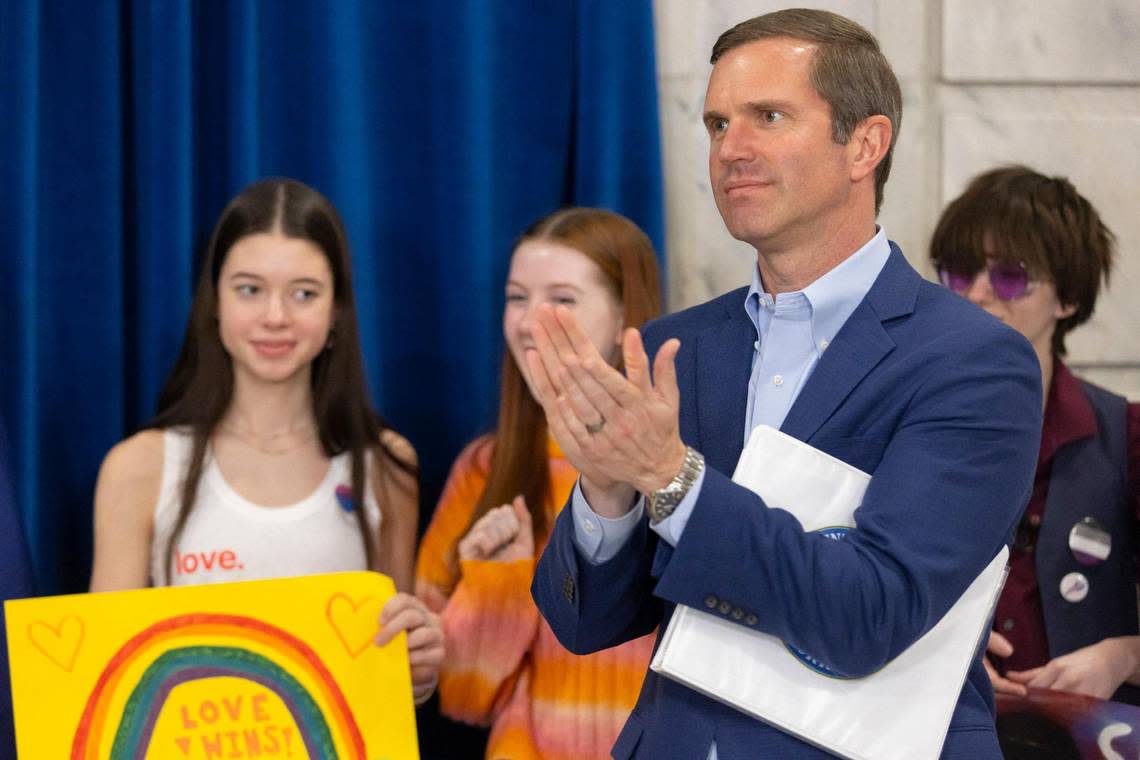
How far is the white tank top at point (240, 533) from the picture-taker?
Answer: 2.38 metres

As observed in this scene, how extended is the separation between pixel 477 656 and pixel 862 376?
119cm

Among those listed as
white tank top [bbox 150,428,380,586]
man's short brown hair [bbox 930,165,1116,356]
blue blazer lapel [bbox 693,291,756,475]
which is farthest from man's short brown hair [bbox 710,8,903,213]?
white tank top [bbox 150,428,380,586]

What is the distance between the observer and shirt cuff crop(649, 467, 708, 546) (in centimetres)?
130

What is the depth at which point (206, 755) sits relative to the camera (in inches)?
79.3

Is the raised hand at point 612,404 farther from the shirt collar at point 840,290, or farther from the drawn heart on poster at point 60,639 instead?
the drawn heart on poster at point 60,639

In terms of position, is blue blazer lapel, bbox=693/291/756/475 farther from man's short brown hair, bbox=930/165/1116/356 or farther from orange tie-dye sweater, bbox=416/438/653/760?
man's short brown hair, bbox=930/165/1116/356

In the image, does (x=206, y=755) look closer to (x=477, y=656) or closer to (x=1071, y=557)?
(x=477, y=656)

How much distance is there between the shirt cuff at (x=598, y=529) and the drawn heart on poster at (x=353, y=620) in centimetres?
75

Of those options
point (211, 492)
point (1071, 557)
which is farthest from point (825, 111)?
point (211, 492)

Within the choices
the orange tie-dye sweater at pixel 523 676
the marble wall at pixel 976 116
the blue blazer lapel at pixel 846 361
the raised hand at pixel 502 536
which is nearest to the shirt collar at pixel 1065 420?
the marble wall at pixel 976 116

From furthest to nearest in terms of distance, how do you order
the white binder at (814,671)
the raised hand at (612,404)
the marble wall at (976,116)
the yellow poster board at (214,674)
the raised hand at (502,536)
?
the marble wall at (976,116) → the raised hand at (502,536) → the yellow poster board at (214,674) → the white binder at (814,671) → the raised hand at (612,404)

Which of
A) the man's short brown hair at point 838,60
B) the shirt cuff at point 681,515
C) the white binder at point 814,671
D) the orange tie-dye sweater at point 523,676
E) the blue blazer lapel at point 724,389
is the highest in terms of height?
the man's short brown hair at point 838,60

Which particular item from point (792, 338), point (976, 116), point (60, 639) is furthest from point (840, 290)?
point (976, 116)

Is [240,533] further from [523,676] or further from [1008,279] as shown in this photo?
[1008,279]
